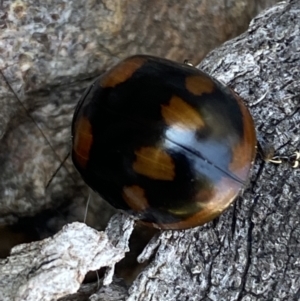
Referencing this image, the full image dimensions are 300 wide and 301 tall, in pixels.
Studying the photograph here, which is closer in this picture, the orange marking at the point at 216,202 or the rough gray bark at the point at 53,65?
the orange marking at the point at 216,202

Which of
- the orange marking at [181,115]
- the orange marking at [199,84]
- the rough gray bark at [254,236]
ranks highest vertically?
the orange marking at [199,84]

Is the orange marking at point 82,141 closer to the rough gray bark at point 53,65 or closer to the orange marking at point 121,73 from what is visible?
the orange marking at point 121,73

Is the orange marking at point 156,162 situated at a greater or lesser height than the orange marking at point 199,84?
lesser

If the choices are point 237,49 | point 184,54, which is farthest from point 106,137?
point 184,54

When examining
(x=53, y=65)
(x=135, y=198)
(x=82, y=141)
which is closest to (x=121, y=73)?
(x=82, y=141)

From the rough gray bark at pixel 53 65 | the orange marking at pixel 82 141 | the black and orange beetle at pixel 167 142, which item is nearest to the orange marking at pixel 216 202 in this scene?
the black and orange beetle at pixel 167 142

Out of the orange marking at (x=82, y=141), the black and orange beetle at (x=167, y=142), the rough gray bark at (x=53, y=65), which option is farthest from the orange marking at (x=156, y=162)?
the rough gray bark at (x=53, y=65)
